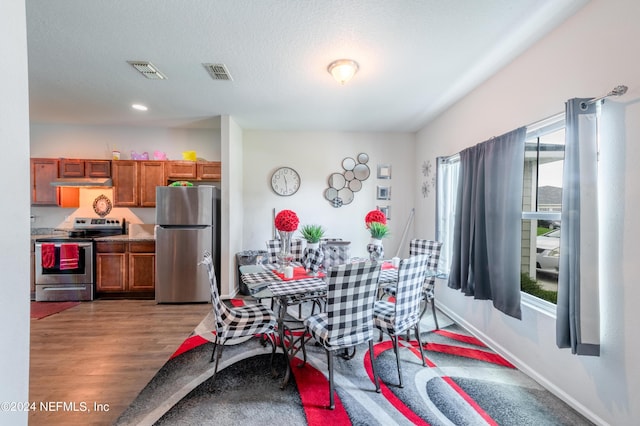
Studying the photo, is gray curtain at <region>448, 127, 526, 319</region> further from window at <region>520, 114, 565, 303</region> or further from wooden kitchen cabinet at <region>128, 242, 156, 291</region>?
wooden kitchen cabinet at <region>128, 242, 156, 291</region>

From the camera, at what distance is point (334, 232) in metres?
4.74


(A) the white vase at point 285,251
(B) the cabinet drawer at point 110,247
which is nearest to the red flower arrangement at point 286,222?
(A) the white vase at point 285,251

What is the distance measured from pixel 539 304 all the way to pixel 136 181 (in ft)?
17.6

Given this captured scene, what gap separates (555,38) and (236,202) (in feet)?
13.3

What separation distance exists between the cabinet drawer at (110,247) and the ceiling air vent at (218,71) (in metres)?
2.97

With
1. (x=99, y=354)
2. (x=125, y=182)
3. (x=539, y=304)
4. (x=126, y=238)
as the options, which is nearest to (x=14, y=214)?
(x=99, y=354)

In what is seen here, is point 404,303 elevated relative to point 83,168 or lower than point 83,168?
lower

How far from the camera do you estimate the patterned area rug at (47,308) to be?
344cm

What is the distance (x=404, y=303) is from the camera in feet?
7.12

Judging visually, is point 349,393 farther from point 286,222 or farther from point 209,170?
point 209,170

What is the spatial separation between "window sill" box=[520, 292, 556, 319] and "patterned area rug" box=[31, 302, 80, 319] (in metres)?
5.40

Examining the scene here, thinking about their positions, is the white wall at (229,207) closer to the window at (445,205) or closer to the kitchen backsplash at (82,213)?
the kitchen backsplash at (82,213)

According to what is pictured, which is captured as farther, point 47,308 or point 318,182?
point 318,182

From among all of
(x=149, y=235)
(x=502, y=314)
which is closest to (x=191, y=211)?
(x=149, y=235)
